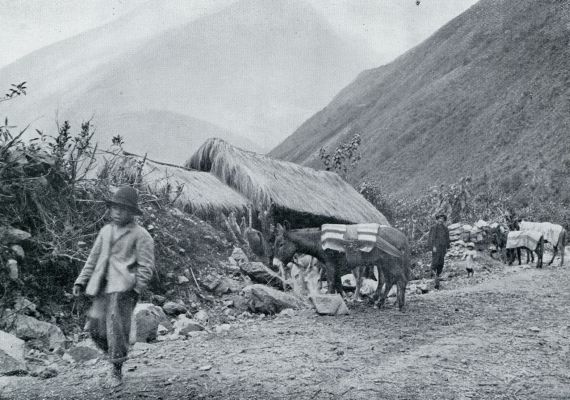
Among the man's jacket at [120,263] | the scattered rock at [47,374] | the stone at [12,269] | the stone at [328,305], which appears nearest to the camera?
the man's jacket at [120,263]

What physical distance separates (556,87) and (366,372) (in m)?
44.0

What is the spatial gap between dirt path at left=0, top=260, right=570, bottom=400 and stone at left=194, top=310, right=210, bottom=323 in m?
0.80

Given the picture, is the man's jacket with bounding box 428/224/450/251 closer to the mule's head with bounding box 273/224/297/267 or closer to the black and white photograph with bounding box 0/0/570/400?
the black and white photograph with bounding box 0/0/570/400

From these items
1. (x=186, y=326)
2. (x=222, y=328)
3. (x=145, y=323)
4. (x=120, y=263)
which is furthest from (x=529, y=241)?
(x=120, y=263)

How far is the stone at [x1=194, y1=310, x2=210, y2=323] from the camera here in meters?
8.80

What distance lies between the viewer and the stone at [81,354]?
643 centimetres

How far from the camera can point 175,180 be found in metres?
13.5

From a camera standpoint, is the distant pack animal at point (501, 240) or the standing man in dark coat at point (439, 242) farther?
the distant pack animal at point (501, 240)

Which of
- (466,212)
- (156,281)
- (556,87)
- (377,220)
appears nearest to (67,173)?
(156,281)

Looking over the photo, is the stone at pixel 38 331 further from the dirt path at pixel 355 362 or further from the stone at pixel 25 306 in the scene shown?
the dirt path at pixel 355 362

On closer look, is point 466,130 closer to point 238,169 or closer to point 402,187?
point 402,187

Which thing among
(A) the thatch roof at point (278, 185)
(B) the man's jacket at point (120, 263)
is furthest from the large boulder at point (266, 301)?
(A) the thatch roof at point (278, 185)

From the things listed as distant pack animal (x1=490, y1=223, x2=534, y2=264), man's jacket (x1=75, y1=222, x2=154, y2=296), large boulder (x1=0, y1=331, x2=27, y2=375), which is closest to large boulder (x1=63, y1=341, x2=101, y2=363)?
large boulder (x1=0, y1=331, x2=27, y2=375)

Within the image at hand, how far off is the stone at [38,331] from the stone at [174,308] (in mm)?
1831
